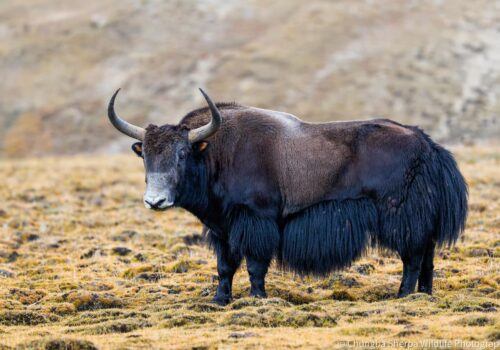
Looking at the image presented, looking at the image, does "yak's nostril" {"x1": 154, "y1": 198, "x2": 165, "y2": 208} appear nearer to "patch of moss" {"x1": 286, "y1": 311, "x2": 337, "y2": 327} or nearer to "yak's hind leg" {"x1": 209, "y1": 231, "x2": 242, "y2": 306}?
"yak's hind leg" {"x1": 209, "y1": 231, "x2": 242, "y2": 306}

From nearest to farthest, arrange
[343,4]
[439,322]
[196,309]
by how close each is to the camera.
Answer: [439,322] → [196,309] → [343,4]

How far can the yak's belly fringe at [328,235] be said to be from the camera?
37.3ft

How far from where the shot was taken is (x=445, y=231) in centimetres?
1138

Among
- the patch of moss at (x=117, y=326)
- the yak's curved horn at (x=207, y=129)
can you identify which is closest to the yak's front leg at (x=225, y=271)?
the yak's curved horn at (x=207, y=129)

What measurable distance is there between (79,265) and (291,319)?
19.6ft

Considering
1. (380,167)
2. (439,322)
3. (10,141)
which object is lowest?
(10,141)

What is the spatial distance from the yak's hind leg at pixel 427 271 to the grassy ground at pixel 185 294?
175 mm

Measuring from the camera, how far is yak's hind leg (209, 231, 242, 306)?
11344mm

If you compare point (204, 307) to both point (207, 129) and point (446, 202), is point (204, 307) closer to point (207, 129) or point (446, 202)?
point (207, 129)

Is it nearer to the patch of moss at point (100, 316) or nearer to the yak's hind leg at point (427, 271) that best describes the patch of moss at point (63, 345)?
the patch of moss at point (100, 316)

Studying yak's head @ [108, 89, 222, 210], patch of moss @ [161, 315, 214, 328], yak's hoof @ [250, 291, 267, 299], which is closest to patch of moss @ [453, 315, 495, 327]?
patch of moss @ [161, 315, 214, 328]

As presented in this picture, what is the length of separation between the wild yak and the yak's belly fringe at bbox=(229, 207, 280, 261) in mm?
13

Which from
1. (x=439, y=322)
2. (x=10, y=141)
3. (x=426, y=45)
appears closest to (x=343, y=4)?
Answer: (x=426, y=45)

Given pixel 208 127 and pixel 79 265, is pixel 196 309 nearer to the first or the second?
pixel 208 127
